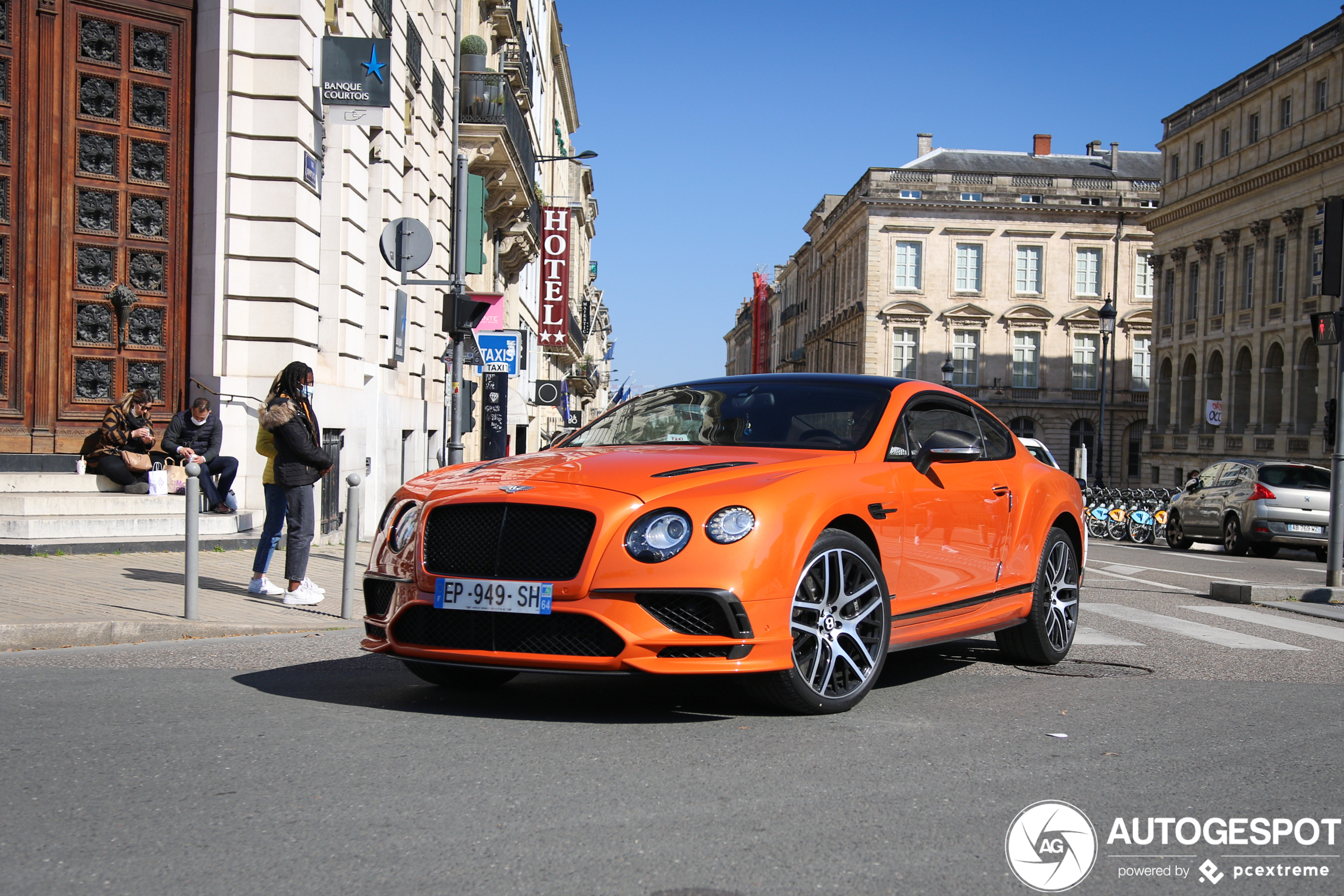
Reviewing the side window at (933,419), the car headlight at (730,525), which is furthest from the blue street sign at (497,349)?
the car headlight at (730,525)

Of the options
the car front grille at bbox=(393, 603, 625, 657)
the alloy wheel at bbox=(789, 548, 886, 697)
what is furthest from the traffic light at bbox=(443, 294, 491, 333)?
the alloy wheel at bbox=(789, 548, 886, 697)

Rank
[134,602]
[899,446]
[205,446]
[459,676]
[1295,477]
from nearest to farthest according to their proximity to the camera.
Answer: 1. [459,676]
2. [899,446]
3. [134,602]
4. [205,446]
5. [1295,477]

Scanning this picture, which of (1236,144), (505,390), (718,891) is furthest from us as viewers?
(1236,144)

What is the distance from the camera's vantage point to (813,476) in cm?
556

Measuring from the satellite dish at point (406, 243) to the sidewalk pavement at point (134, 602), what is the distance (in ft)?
10.6

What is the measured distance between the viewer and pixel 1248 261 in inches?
2286

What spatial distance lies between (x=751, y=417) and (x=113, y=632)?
158 inches

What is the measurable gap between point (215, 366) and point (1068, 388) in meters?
71.0

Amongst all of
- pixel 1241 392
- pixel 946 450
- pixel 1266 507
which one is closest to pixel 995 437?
pixel 946 450

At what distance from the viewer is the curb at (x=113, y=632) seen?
7375 mm

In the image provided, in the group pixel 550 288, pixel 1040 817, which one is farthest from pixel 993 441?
pixel 550 288

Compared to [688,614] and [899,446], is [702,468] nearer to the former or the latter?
[688,614]

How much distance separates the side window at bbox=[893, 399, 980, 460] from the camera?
6.61 meters

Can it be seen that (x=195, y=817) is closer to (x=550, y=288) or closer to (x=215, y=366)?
(x=215, y=366)
